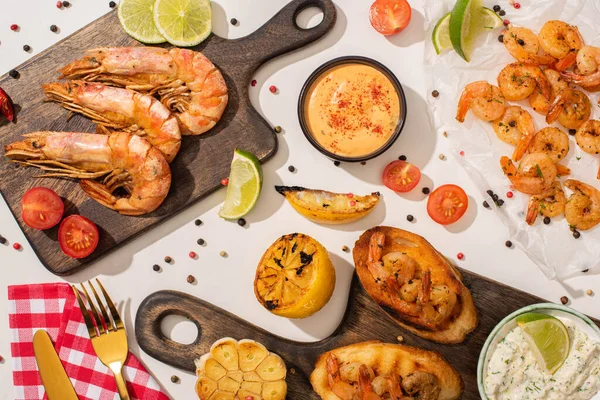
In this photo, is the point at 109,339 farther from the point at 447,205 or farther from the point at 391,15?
the point at 391,15

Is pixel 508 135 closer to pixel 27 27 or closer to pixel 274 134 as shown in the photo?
pixel 274 134

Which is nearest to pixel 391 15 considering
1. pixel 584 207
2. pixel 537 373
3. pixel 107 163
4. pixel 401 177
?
pixel 401 177

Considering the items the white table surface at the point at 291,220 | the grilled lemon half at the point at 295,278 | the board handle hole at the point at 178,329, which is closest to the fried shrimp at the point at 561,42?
the white table surface at the point at 291,220

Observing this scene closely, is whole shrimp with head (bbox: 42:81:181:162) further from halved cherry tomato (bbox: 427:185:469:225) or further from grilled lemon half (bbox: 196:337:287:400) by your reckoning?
halved cherry tomato (bbox: 427:185:469:225)

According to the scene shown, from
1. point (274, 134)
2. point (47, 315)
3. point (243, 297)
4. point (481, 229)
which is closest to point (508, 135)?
point (481, 229)

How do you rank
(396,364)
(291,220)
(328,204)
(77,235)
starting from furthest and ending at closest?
1. (291,220)
2. (77,235)
3. (328,204)
4. (396,364)

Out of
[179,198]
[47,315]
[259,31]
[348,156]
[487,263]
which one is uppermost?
[259,31]
